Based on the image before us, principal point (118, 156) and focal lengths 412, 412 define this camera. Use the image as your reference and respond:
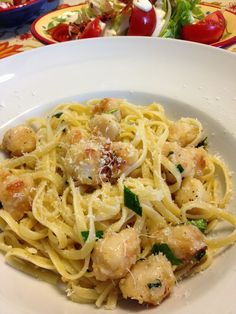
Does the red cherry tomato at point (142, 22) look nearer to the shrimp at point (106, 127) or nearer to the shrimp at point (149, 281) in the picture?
the shrimp at point (106, 127)

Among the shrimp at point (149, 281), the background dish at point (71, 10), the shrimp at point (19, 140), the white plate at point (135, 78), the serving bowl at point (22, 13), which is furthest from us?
the serving bowl at point (22, 13)

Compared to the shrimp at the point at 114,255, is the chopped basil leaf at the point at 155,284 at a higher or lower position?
lower

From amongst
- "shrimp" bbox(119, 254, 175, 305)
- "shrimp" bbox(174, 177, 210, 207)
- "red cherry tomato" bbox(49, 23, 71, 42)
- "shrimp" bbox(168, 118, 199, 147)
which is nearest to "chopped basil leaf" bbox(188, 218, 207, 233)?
"shrimp" bbox(174, 177, 210, 207)

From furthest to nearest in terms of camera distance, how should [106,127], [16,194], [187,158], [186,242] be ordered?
[106,127] → [187,158] → [16,194] → [186,242]

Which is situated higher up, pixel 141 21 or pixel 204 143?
pixel 141 21

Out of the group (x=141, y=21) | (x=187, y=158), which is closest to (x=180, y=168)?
(x=187, y=158)

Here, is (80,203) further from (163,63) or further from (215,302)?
(163,63)

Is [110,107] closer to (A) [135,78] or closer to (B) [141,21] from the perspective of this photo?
(A) [135,78]

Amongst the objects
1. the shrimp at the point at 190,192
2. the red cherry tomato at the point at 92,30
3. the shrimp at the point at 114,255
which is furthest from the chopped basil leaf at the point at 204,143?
the red cherry tomato at the point at 92,30
